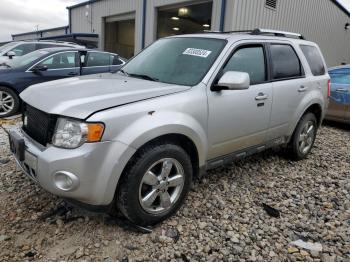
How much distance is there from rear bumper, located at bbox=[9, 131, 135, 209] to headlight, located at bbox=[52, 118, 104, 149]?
5 cm

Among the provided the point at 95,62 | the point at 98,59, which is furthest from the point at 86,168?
the point at 98,59

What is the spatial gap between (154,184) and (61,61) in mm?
5681

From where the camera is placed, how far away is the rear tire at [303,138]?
4723 millimetres

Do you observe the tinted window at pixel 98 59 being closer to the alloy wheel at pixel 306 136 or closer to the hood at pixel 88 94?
the hood at pixel 88 94

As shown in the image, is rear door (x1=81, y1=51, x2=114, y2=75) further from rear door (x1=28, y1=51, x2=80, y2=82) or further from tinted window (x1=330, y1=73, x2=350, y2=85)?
tinted window (x1=330, y1=73, x2=350, y2=85)

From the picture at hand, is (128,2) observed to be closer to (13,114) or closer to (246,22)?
(246,22)

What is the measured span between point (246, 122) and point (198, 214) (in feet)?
3.70

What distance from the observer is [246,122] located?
11.9ft

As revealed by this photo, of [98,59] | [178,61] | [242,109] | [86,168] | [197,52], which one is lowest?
[86,168]

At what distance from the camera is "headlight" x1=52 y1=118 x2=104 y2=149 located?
2.44 m

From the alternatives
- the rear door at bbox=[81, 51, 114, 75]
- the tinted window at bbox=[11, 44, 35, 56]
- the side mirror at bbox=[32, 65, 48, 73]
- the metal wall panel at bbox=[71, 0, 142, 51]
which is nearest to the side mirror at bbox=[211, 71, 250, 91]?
the side mirror at bbox=[32, 65, 48, 73]

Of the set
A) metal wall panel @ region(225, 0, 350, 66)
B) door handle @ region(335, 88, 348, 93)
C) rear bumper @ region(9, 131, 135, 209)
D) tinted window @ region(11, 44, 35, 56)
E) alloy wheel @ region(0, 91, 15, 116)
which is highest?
metal wall panel @ region(225, 0, 350, 66)

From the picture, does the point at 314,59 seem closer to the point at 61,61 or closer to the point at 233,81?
the point at 233,81

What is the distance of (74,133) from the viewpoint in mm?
2486
